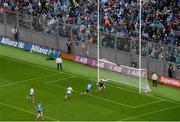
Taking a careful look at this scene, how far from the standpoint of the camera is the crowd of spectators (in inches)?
2333

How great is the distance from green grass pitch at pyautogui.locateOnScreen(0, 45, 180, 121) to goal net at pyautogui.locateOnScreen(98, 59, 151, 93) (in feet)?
1.50

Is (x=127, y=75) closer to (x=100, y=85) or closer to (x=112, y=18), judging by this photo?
(x=100, y=85)

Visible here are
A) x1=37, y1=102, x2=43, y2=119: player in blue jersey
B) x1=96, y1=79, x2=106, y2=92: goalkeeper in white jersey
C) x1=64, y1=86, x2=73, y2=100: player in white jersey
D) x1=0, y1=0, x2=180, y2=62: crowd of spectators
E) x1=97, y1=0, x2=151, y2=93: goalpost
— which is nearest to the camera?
x1=37, y1=102, x2=43, y2=119: player in blue jersey

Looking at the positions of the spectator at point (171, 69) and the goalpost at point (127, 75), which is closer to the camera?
the goalpost at point (127, 75)

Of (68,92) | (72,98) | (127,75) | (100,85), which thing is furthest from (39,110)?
(127,75)

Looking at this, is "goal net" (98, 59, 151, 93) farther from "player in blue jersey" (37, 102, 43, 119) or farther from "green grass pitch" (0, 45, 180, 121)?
"player in blue jersey" (37, 102, 43, 119)

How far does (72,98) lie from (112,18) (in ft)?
45.2

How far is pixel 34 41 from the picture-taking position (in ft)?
222

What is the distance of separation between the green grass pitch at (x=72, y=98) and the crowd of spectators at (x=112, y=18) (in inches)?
148

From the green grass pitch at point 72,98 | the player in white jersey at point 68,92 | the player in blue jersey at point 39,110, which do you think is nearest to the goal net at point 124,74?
the green grass pitch at point 72,98

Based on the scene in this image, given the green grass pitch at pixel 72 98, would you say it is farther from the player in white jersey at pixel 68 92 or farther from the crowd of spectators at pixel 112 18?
the crowd of spectators at pixel 112 18

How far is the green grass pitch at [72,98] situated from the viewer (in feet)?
159

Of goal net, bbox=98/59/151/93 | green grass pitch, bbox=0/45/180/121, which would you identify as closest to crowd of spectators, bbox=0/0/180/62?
goal net, bbox=98/59/151/93

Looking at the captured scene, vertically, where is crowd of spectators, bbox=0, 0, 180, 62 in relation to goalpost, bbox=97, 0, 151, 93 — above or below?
above
